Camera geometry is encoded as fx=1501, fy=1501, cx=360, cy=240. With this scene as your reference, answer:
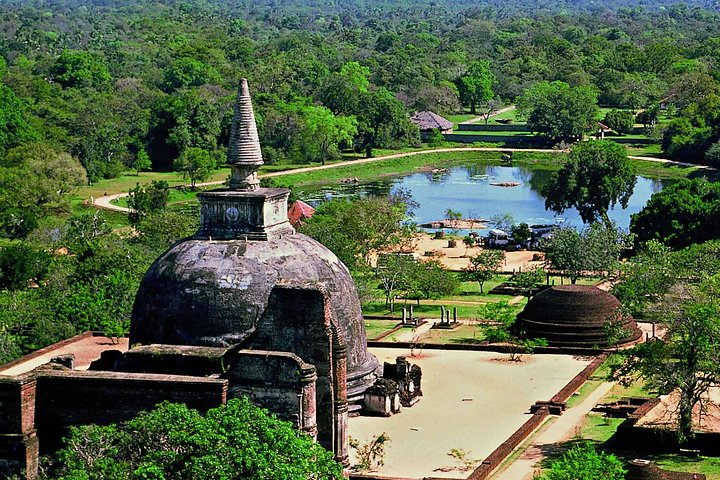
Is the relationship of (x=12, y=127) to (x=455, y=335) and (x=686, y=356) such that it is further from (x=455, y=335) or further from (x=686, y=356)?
(x=686, y=356)

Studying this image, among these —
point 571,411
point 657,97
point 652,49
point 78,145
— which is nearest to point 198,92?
point 78,145

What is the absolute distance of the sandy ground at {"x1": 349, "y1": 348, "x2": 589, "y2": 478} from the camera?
34.5 meters

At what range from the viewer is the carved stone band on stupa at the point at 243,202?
→ 124ft

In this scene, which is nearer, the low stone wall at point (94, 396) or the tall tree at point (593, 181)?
the low stone wall at point (94, 396)

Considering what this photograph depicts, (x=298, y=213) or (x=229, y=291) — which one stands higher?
(x=229, y=291)

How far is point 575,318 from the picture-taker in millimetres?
48281

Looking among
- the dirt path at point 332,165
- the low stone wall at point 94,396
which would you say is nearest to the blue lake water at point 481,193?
the dirt path at point 332,165

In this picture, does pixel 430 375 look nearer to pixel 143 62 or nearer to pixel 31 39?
pixel 143 62

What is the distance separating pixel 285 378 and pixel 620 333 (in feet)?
64.5

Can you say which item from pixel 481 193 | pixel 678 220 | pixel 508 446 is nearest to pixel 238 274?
pixel 508 446

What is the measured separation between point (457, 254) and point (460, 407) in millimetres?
32145

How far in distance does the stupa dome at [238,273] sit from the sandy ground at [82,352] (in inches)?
204

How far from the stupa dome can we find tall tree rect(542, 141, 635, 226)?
134 feet

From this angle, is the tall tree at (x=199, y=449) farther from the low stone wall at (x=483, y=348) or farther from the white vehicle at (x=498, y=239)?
the white vehicle at (x=498, y=239)
